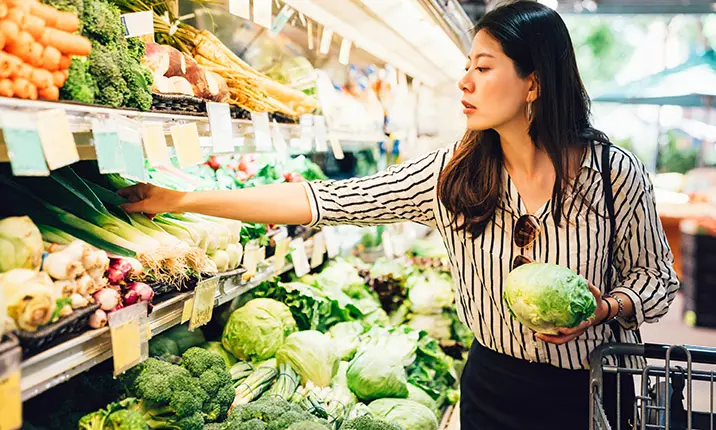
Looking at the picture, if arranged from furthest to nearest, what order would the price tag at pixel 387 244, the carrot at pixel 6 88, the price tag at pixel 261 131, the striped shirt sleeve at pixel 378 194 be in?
the price tag at pixel 387 244, the price tag at pixel 261 131, the striped shirt sleeve at pixel 378 194, the carrot at pixel 6 88

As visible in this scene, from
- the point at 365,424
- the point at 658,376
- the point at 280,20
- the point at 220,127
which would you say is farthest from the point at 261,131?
the point at 658,376

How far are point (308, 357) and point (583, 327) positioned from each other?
3.71 feet

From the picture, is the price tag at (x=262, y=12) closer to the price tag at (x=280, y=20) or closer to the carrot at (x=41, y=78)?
the price tag at (x=280, y=20)

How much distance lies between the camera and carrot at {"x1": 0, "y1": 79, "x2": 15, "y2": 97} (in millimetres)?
1225

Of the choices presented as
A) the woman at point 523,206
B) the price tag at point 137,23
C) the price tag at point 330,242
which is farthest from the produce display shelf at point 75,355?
the price tag at point 330,242

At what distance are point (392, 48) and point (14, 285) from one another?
3.06 metres

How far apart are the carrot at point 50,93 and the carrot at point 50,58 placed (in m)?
0.04

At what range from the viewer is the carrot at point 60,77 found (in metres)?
1.36

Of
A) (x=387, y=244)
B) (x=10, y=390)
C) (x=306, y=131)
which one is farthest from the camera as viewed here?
(x=387, y=244)

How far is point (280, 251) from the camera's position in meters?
2.94

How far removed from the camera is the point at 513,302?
1978 millimetres

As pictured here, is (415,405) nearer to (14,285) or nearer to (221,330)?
(221,330)

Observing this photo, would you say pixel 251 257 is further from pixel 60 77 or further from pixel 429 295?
pixel 429 295

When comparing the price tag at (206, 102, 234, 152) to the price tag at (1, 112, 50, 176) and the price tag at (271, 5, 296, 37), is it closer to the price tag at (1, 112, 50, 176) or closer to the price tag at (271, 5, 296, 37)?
the price tag at (271, 5, 296, 37)
